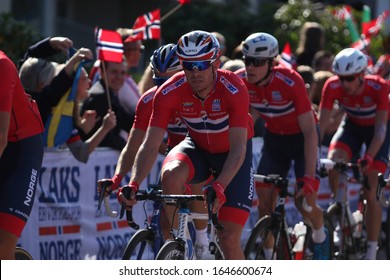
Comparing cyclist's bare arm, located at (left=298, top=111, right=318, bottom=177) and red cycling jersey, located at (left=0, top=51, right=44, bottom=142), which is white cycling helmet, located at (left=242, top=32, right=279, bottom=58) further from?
red cycling jersey, located at (left=0, top=51, right=44, bottom=142)

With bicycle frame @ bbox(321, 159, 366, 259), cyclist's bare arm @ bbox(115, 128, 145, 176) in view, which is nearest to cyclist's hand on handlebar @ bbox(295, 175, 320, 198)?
cyclist's bare arm @ bbox(115, 128, 145, 176)

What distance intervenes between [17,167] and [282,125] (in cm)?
378

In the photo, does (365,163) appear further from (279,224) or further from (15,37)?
(15,37)

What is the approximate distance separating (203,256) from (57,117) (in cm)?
223

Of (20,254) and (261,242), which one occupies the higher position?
(20,254)

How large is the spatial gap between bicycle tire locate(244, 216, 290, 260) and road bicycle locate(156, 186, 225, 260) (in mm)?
1335

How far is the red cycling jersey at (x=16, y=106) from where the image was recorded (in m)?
6.33

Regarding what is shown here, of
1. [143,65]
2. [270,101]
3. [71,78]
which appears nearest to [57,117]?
[71,78]

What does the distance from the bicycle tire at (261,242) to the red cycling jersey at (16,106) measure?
109 inches

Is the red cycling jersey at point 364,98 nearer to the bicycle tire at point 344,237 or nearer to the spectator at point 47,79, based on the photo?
the bicycle tire at point 344,237

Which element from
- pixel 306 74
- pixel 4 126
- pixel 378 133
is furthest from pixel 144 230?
pixel 306 74

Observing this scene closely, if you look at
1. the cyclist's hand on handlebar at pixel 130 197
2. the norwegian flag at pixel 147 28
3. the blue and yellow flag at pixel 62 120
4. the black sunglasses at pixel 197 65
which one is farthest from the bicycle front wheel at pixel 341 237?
the cyclist's hand on handlebar at pixel 130 197

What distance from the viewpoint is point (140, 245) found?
7406 mm

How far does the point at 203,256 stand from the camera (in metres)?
7.90
